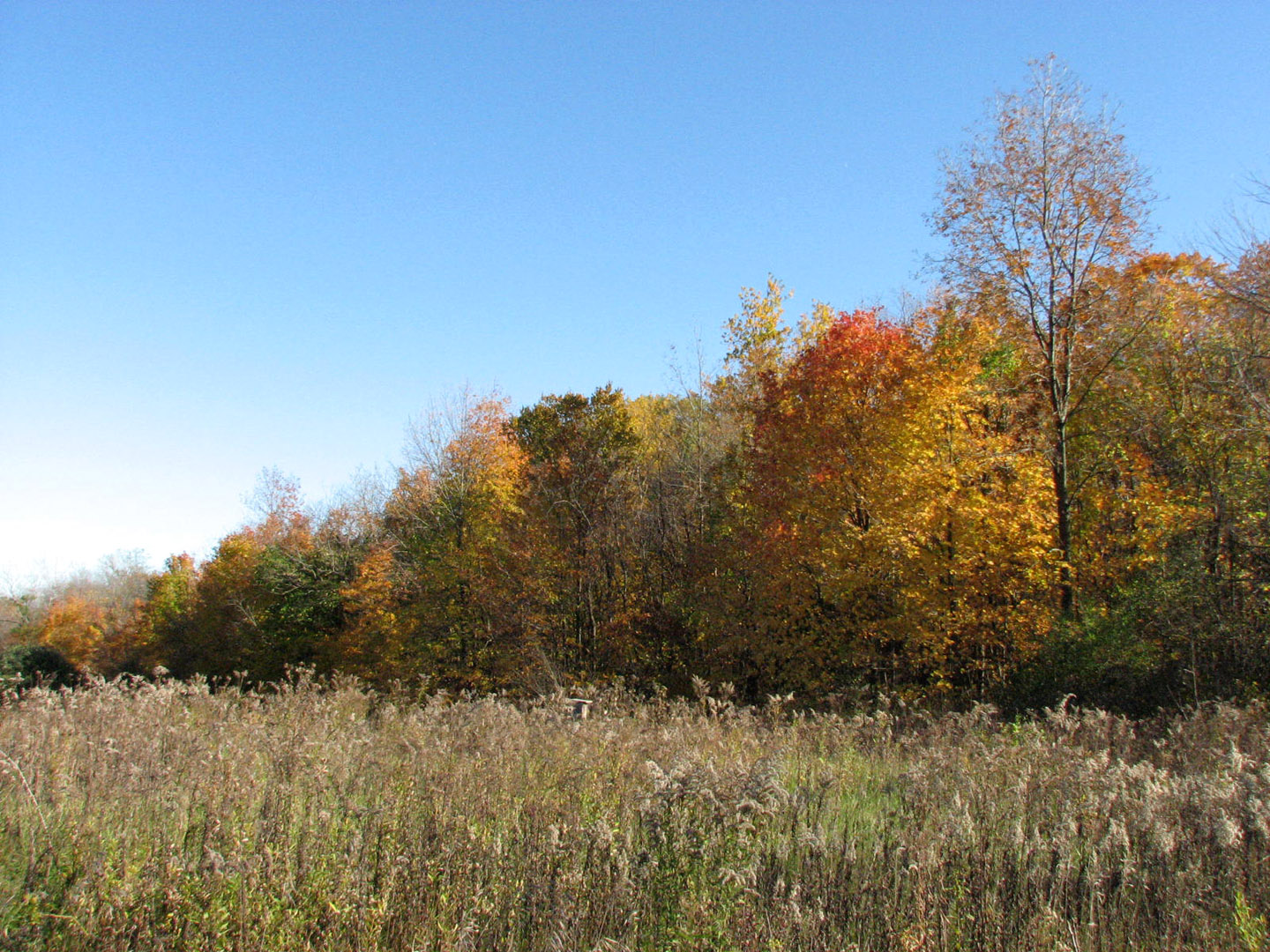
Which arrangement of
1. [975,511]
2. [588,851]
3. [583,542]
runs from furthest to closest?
[583,542] < [975,511] < [588,851]

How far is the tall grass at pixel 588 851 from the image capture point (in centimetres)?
333

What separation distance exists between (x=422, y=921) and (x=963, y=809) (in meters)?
2.96

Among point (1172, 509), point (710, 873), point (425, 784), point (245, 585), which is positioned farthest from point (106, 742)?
point (245, 585)

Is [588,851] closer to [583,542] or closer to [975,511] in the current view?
[975,511]

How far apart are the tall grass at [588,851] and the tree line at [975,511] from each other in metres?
9.20

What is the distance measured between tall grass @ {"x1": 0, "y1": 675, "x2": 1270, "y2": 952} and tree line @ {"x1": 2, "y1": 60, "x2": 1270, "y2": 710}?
920 centimetres

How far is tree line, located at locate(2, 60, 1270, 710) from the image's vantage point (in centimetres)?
1471

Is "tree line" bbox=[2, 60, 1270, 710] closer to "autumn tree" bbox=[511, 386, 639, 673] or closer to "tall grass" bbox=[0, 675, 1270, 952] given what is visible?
"autumn tree" bbox=[511, 386, 639, 673]

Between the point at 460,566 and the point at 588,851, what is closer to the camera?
the point at 588,851

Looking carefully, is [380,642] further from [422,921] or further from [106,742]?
[422,921]

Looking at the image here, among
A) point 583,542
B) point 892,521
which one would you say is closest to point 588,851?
point 892,521

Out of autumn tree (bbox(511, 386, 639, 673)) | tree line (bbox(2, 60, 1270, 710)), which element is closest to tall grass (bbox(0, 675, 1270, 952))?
tree line (bbox(2, 60, 1270, 710))

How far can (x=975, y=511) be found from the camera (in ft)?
53.5

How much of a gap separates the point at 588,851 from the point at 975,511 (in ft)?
47.3
